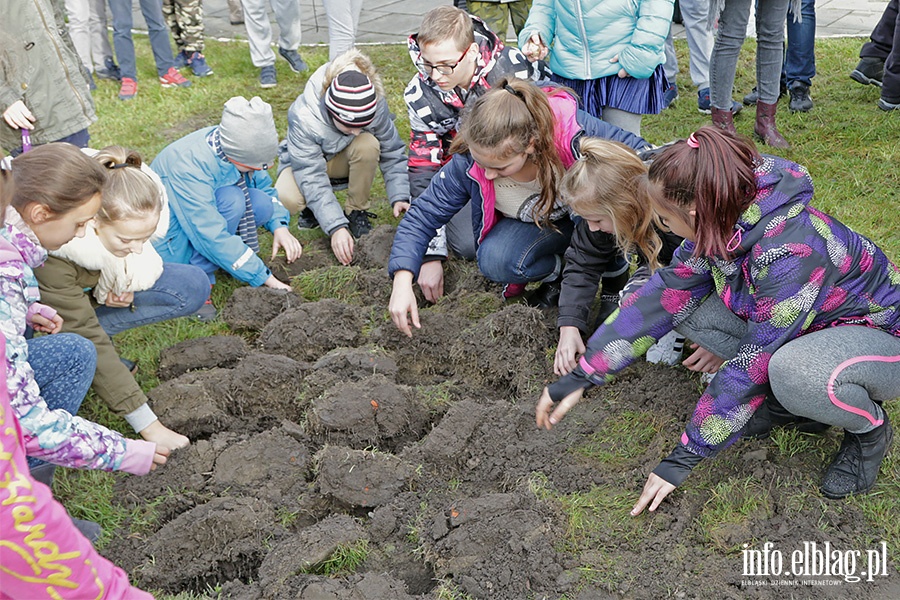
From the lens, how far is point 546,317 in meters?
3.54

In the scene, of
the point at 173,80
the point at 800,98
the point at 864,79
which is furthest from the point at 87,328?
the point at 864,79

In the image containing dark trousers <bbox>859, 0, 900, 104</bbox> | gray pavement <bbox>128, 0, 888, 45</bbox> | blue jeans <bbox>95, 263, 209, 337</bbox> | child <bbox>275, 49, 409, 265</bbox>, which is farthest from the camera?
gray pavement <bbox>128, 0, 888, 45</bbox>

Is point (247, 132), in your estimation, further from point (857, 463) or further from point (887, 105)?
point (887, 105)

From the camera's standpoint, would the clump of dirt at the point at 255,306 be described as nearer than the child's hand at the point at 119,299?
No

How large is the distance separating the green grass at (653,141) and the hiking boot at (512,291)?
0.38 ft

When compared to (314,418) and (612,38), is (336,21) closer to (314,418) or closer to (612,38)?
(612,38)

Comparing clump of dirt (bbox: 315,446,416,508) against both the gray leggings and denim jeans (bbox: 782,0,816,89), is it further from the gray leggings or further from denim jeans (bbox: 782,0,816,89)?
denim jeans (bbox: 782,0,816,89)

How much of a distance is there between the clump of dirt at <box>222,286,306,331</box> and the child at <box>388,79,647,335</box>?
2.16ft

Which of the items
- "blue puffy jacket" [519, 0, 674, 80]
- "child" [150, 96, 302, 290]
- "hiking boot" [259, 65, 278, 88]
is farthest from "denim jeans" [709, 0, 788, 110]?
"hiking boot" [259, 65, 278, 88]

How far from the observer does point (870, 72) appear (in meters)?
6.00

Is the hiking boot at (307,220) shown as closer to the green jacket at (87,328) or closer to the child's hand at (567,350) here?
the green jacket at (87,328)

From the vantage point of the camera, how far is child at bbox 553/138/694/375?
2.73 meters

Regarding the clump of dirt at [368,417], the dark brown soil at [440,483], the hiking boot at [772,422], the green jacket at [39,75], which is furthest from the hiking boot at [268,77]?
the hiking boot at [772,422]

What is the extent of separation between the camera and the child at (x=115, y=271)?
2.91m
